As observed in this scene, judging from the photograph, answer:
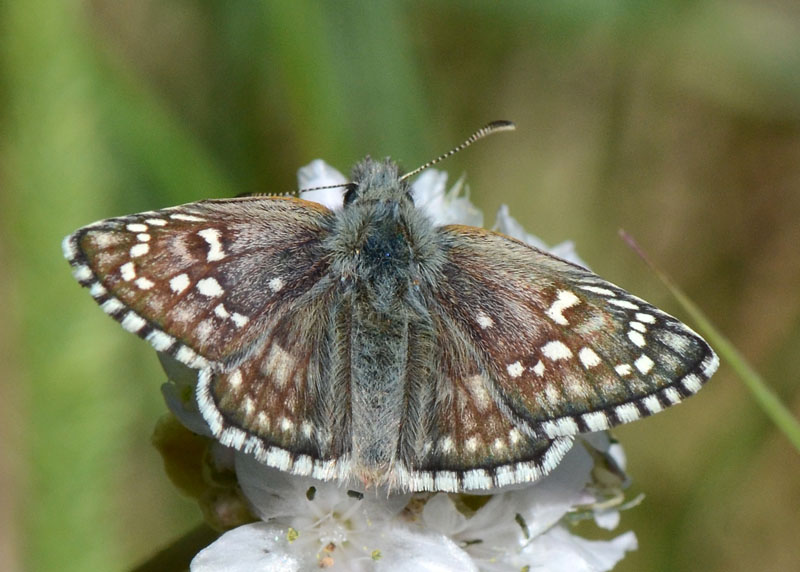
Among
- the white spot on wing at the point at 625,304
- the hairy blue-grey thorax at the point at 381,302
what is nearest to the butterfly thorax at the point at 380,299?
the hairy blue-grey thorax at the point at 381,302

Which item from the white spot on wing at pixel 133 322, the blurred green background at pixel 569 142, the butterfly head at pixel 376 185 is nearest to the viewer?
the white spot on wing at pixel 133 322

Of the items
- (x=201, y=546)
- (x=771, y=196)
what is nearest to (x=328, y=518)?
(x=201, y=546)

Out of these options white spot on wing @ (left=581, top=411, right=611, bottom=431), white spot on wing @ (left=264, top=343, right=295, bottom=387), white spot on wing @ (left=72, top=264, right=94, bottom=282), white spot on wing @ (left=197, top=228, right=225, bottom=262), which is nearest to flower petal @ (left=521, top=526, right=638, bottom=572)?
white spot on wing @ (left=581, top=411, right=611, bottom=431)

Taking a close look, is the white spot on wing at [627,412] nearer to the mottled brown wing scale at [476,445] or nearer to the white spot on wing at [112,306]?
the mottled brown wing scale at [476,445]

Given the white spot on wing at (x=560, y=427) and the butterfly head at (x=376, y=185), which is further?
the butterfly head at (x=376, y=185)

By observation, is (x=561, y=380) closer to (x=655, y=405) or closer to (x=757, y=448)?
(x=655, y=405)

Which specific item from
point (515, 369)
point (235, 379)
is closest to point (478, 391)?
point (515, 369)
